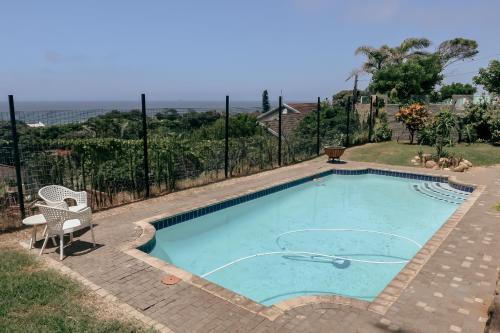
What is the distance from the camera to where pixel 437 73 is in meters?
28.5

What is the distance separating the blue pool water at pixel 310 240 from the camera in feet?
19.7

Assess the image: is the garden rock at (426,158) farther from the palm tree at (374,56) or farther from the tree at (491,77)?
the palm tree at (374,56)

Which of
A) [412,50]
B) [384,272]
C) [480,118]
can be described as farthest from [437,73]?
[384,272]

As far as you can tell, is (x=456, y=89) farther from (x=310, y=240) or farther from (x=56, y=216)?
(x=56, y=216)

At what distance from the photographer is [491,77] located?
2792 cm

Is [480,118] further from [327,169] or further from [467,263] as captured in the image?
[467,263]

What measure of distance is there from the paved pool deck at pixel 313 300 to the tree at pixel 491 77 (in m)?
25.6

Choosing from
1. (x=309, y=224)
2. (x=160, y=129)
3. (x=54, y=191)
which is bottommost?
(x=309, y=224)

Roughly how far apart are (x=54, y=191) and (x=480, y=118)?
1877cm

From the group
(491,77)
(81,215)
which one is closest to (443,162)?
(81,215)

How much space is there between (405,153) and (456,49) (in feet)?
95.1

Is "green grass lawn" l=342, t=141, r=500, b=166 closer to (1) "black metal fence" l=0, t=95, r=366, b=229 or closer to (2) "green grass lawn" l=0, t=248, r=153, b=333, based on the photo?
(1) "black metal fence" l=0, t=95, r=366, b=229

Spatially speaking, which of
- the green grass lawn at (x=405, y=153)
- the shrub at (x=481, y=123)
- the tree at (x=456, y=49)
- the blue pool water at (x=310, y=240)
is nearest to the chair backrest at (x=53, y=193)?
the blue pool water at (x=310, y=240)

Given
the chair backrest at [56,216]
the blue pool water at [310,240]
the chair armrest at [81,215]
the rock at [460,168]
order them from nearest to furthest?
1. the chair backrest at [56,216]
2. the chair armrest at [81,215]
3. the blue pool water at [310,240]
4. the rock at [460,168]
